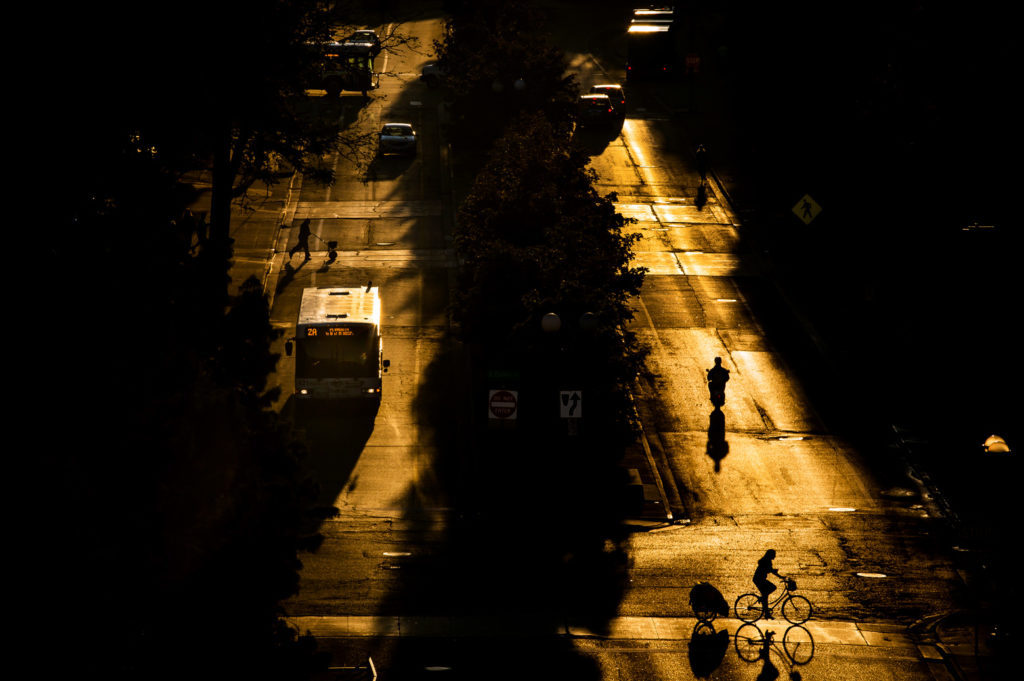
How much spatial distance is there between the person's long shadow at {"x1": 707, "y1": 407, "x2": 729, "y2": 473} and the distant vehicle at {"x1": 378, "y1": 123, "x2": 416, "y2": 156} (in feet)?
91.9

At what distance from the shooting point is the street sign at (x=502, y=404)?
96.7ft

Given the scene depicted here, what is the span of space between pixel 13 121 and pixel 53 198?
1.94 m

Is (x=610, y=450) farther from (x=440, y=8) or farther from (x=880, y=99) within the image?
(x=440, y=8)

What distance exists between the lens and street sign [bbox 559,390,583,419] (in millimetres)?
28734

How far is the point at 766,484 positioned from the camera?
101 feet

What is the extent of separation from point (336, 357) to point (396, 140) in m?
26.0

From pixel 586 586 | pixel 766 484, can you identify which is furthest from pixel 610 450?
pixel 586 586

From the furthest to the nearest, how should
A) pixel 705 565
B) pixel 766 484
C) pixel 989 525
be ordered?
pixel 766 484
pixel 989 525
pixel 705 565

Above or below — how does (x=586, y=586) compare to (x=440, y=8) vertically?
above

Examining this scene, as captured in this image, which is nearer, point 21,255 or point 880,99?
point 21,255

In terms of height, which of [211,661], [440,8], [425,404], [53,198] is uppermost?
[53,198]

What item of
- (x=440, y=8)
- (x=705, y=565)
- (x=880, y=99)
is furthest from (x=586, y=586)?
(x=440, y=8)

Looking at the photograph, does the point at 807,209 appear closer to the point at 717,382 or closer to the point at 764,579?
the point at 717,382

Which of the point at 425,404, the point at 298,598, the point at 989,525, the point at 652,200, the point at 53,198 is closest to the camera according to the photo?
the point at 53,198
